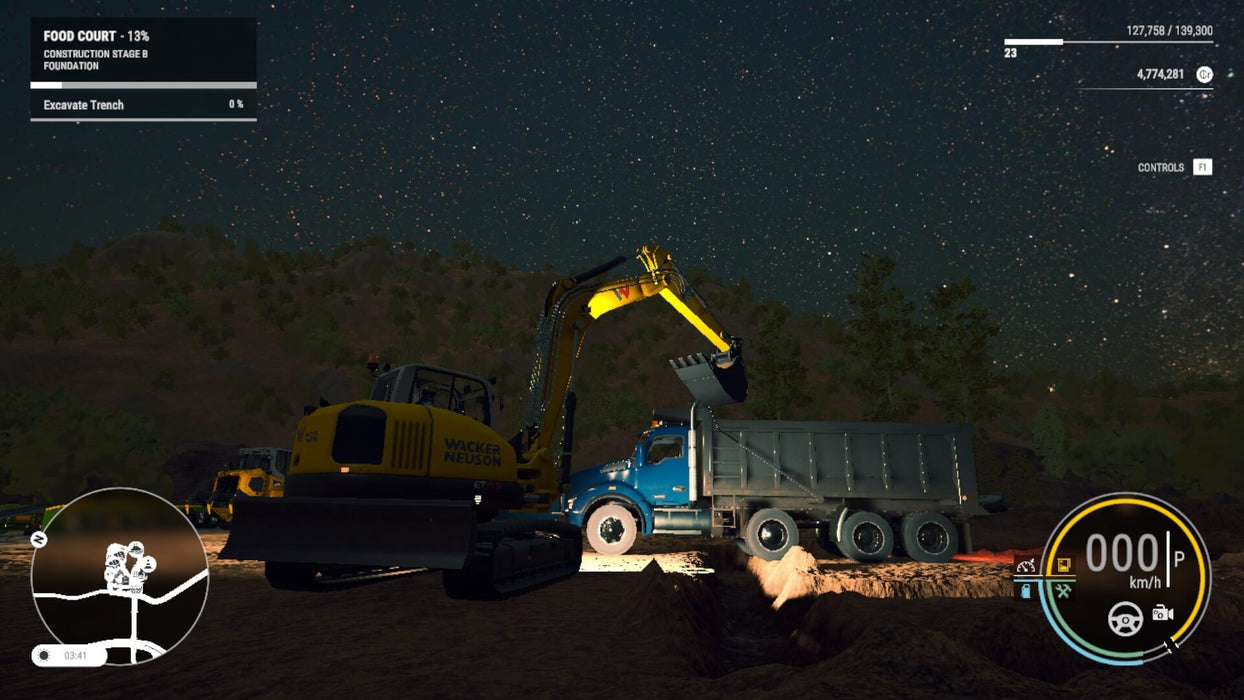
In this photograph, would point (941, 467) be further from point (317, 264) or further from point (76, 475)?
point (317, 264)

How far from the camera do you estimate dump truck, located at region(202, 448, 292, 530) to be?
25.1 meters

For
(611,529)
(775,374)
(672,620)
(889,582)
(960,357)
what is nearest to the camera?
(672,620)

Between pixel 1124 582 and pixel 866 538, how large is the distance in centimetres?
1524

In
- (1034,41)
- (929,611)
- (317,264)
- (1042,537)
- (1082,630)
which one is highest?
(317,264)

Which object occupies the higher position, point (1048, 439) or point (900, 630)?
point (900, 630)

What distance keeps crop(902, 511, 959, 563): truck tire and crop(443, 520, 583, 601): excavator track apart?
905cm

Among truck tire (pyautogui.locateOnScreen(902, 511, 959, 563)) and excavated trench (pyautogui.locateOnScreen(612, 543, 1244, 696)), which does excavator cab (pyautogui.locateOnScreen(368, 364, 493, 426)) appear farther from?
truck tire (pyautogui.locateOnScreen(902, 511, 959, 563))

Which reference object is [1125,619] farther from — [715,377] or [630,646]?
[715,377]

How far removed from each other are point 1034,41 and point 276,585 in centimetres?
1459

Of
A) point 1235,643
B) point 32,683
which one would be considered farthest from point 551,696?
point 1235,643

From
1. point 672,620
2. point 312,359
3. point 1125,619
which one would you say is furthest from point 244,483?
point 312,359

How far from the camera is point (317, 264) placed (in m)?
130

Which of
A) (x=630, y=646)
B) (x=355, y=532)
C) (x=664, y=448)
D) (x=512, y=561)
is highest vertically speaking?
(x=664, y=448)

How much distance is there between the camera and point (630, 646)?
778 cm
